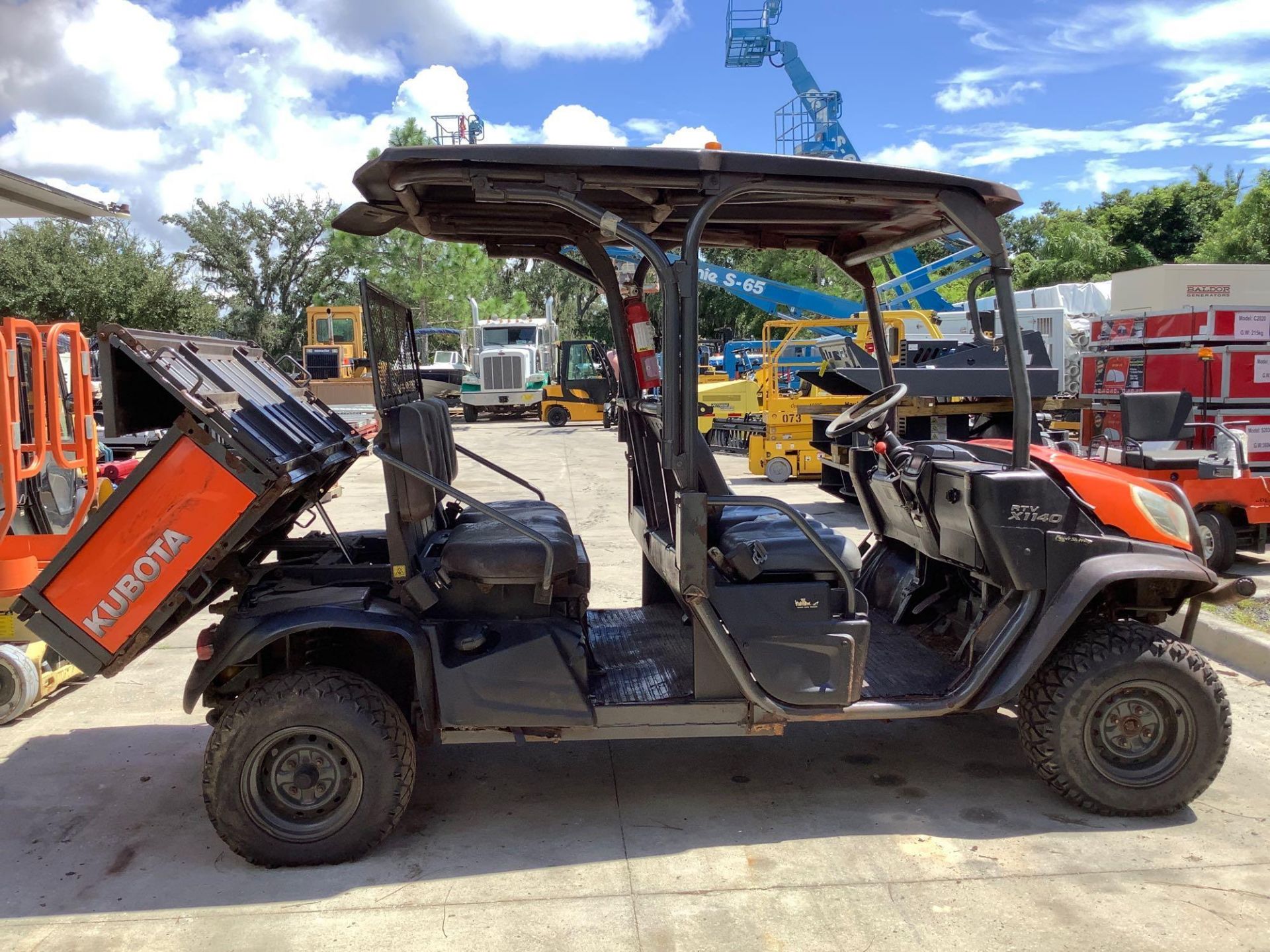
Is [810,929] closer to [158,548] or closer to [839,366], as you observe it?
[158,548]

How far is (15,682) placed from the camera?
15.6ft

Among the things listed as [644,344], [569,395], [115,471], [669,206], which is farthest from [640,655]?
[569,395]

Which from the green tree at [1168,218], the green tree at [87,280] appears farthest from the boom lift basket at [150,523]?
the green tree at [1168,218]

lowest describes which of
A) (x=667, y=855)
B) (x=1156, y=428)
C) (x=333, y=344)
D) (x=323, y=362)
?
(x=667, y=855)

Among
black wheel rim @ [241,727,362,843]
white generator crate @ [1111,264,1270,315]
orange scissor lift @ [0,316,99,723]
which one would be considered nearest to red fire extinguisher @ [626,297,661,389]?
black wheel rim @ [241,727,362,843]

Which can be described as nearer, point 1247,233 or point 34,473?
point 34,473

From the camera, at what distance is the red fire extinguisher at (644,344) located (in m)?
3.98

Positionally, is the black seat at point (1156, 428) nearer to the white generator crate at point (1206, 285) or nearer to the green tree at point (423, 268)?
the white generator crate at point (1206, 285)

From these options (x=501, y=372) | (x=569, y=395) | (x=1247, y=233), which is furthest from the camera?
(x=501, y=372)

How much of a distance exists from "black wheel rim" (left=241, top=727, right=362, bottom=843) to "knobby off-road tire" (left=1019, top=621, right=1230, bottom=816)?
2.62 meters

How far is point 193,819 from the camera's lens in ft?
12.8

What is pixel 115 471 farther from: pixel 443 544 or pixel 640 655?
pixel 640 655

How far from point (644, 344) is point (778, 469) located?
34.4 feet

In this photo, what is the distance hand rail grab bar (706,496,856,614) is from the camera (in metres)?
3.55
